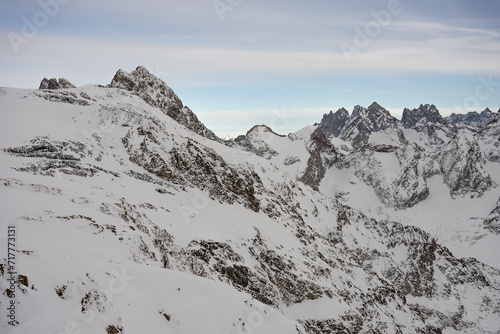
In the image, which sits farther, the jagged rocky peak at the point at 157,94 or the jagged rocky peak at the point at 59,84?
the jagged rocky peak at the point at 59,84

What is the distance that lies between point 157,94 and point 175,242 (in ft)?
237

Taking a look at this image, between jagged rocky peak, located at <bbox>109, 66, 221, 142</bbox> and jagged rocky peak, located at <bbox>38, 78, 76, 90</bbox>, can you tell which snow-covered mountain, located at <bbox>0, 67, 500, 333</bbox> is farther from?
jagged rocky peak, located at <bbox>38, 78, 76, 90</bbox>

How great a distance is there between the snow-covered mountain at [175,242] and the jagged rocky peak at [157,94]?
0.43 meters

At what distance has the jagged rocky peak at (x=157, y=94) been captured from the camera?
105m

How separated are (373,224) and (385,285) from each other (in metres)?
32.4

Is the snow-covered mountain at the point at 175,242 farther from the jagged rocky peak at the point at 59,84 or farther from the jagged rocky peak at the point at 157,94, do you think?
the jagged rocky peak at the point at 59,84

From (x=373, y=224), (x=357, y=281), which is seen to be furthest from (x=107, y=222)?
(x=373, y=224)

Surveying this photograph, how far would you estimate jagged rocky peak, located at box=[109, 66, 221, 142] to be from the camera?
345 feet

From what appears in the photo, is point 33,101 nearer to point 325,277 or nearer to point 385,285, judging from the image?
point 325,277

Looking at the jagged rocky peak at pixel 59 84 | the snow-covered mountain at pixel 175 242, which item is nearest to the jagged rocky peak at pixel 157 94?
the snow-covered mountain at pixel 175 242

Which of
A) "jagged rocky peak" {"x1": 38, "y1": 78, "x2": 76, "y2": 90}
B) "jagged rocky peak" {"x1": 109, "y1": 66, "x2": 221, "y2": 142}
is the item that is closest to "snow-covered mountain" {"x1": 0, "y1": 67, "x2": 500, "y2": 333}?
Result: "jagged rocky peak" {"x1": 109, "y1": 66, "x2": 221, "y2": 142}

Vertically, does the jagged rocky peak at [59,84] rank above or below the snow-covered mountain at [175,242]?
above

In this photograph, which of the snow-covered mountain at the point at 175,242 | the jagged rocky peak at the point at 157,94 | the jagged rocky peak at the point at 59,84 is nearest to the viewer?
the snow-covered mountain at the point at 175,242

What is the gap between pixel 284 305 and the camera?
5872 centimetres
